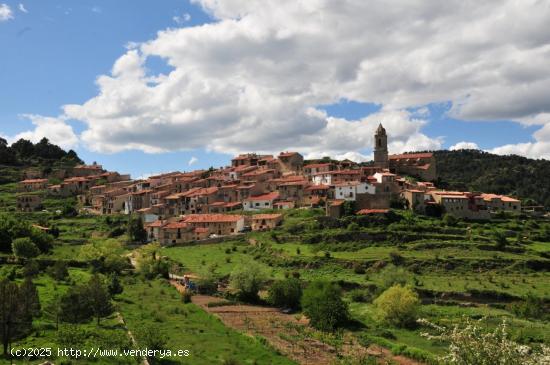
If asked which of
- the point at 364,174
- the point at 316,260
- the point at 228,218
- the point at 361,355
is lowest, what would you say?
the point at 361,355

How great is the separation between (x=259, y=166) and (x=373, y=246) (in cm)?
4341

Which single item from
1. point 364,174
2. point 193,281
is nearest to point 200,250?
point 193,281

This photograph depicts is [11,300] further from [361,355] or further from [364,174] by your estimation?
[364,174]

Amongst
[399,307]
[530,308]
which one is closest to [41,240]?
[399,307]

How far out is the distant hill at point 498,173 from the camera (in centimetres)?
13400

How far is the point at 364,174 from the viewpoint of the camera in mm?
84188

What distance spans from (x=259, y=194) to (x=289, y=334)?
50.7 meters

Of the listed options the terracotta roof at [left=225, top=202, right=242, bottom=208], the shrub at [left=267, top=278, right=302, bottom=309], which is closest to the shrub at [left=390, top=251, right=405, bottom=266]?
the shrub at [left=267, top=278, right=302, bottom=309]

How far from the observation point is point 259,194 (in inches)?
3378

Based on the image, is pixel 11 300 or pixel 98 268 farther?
pixel 98 268

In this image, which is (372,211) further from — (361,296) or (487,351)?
(487,351)

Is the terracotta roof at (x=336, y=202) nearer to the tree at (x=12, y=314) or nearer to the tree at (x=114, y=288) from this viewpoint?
the tree at (x=114, y=288)

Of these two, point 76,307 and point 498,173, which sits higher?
point 498,173

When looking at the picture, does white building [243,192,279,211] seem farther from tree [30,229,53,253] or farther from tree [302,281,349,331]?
tree [302,281,349,331]
